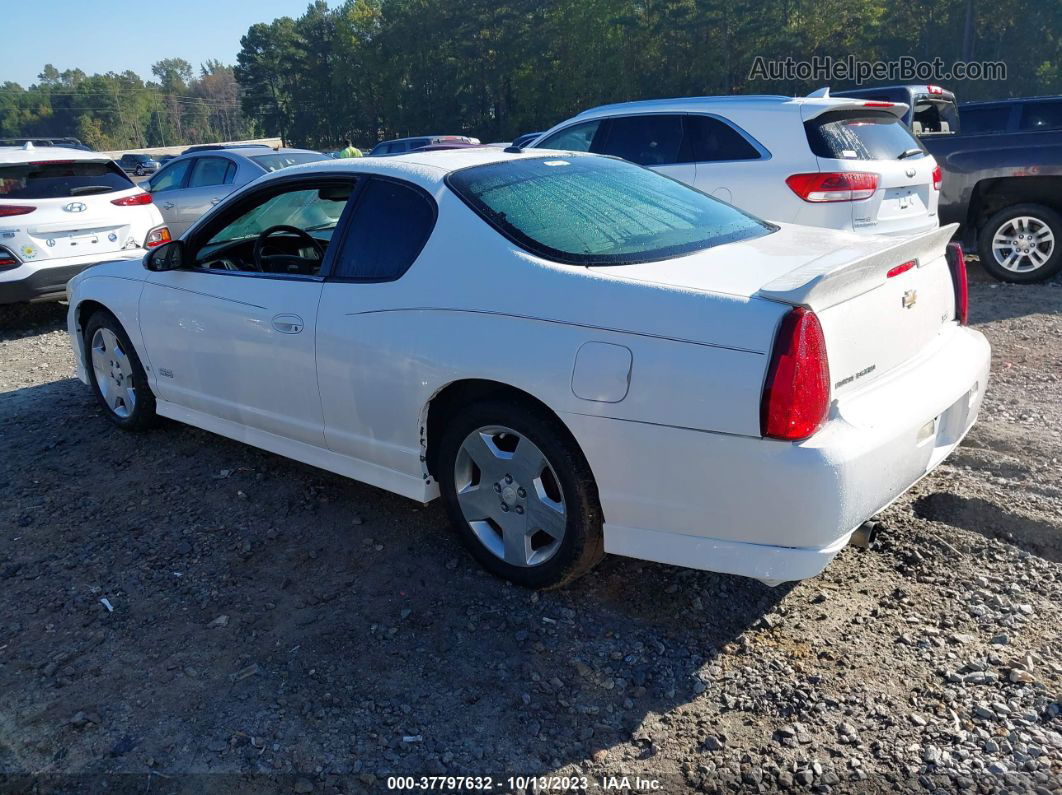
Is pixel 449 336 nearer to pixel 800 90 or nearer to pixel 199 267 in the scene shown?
pixel 199 267

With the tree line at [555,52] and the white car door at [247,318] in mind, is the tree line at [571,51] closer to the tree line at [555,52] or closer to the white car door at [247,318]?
the tree line at [555,52]

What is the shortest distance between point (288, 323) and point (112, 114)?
132 meters

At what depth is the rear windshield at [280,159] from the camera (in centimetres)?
1097

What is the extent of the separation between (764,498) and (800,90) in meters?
46.3

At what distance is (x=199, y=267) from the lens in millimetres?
4480

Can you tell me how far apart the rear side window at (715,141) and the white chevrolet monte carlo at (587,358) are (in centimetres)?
343

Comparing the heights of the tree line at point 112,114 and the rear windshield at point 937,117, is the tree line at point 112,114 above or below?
above

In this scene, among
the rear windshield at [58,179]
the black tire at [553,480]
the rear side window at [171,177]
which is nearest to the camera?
the black tire at [553,480]

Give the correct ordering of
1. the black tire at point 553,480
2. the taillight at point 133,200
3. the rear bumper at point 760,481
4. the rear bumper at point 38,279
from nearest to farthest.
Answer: the rear bumper at point 760,481 < the black tire at point 553,480 < the rear bumper at point 38,279 < the taillight at point 133,200

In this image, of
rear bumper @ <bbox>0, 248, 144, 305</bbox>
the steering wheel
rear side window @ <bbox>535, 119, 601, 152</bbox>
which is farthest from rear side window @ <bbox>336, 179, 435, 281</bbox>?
rear bumper @ <bbox>0, 248, 144, 305</bbox>

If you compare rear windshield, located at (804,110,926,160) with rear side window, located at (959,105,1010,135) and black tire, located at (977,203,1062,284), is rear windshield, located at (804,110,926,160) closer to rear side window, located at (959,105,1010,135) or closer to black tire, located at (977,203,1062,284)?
black tire, located at (977,203,1062,284)

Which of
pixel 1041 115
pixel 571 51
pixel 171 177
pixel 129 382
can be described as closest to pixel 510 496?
pixel 129 382

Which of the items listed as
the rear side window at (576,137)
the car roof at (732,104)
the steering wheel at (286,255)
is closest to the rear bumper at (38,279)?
the steering wheel at (286,255)

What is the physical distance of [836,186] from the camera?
22.1 ft
